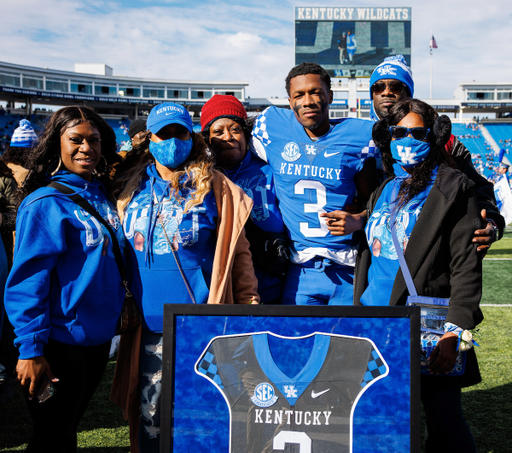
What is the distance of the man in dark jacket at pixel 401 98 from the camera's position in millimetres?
2191

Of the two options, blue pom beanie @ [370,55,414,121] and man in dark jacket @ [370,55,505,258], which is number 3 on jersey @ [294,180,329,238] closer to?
man in dark jacket @ [370,55,505,258]

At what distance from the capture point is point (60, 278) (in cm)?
196

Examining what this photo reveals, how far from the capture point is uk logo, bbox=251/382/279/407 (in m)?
1.41

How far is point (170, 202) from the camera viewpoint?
2.13m

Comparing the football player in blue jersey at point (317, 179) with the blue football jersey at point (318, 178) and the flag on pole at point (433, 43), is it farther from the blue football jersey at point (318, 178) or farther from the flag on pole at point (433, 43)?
the flag on pole at point (433, 43)

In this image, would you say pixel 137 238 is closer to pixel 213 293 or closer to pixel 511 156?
pixel 213 293

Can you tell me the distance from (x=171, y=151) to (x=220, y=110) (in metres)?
0.64

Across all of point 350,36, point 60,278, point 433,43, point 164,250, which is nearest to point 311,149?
point 164,250

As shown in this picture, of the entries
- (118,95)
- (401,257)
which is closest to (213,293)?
(401,257)

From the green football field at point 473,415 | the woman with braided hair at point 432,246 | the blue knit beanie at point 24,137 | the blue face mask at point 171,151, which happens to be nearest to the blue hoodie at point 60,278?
the blue face mask at point 171,151

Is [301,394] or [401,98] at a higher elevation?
[401,98]

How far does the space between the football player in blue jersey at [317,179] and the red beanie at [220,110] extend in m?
0.25

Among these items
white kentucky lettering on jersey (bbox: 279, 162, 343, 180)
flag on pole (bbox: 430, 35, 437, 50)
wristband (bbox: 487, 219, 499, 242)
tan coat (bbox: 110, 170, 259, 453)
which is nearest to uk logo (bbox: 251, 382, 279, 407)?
tan coat (bbox: 110, 170, 259, 453)

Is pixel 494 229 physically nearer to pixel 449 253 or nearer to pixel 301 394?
pixel 449 253
